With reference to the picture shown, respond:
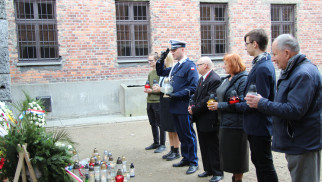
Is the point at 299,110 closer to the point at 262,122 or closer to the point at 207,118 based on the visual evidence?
the point at 262,122

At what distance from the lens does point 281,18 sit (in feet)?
48.1

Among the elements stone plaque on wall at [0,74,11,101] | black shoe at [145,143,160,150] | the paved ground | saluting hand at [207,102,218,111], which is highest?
stone plaque on wall at [0,74,11,101]

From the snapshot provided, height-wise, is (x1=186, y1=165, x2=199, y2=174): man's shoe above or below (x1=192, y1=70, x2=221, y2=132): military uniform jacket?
below

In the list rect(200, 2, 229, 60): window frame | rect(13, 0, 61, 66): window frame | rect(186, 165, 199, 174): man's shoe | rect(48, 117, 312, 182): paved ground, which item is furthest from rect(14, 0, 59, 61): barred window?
rect(186, 165, 199, 174): man's shoe

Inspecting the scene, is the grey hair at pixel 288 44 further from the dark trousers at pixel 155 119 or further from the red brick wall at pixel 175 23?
the red brick wall at pixel 175 23

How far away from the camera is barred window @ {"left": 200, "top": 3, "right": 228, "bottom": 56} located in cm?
1377

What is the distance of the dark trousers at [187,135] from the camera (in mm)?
5645

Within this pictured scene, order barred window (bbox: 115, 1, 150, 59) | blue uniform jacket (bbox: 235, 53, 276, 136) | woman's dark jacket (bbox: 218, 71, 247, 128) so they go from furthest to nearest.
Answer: barred window (bbox: 115, 1, 150, 59)
woman's dark jacket (bbox: 218, 71, 247, 128)
blue uniform jacket (bbox: 235, 53, 276, 136)

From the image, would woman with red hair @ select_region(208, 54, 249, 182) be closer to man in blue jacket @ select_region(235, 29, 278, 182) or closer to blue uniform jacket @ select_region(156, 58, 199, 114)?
man in blue jacket @ select_region(235, 29, 278, 182)

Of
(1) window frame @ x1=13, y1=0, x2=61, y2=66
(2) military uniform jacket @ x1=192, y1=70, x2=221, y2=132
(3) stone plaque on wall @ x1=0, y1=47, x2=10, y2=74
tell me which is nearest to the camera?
(2) military uniform jacket @ x1=192, y1=70, x2=221, y2=132

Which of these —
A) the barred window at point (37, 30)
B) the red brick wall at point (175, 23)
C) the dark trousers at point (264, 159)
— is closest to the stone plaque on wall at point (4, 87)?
the dark trousers at point (264, 159)

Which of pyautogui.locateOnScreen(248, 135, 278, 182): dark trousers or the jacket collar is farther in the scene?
pyautogui.locateOnScreen(248, 135, 278, 182): dark trousers

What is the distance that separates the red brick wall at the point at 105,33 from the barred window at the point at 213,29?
36 cm

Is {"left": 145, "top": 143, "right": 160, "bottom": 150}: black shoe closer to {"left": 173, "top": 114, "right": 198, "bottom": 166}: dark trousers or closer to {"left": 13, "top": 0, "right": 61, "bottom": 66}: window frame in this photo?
{"left": 173, "top": 114, "right": 198, "bottom": 166}: dark trousers
